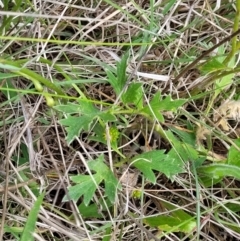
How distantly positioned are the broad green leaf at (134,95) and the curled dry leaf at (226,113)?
21 centimetres

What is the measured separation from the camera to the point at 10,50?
119 cm

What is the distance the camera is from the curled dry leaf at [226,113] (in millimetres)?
1134

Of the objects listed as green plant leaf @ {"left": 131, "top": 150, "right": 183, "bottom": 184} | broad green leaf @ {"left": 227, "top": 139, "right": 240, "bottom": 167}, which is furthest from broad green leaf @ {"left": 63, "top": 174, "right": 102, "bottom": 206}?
broad green leaf @ {"left": 227, "top": 139, "right": 240, "bottom": 167}

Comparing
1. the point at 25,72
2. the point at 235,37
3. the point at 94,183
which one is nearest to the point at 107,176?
the point at 94,183

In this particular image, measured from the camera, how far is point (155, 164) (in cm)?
108

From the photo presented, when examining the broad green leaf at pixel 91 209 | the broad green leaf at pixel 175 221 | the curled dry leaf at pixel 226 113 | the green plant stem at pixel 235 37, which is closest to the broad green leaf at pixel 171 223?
the broad green leaf at pixel 175 221

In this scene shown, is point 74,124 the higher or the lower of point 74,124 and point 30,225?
the higher

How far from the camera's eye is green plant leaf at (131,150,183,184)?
1.06m

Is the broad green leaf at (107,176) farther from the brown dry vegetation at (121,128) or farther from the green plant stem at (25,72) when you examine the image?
the green plant stem at (25,72)

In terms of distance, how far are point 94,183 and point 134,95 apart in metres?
0.22

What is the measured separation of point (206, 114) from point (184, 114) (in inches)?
2.2

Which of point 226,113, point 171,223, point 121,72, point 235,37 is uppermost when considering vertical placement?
point 235,37

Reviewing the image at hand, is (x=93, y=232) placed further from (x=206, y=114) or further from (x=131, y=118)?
(x=206, y=114)

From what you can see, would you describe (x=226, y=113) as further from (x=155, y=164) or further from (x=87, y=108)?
(x=87, y=108)
